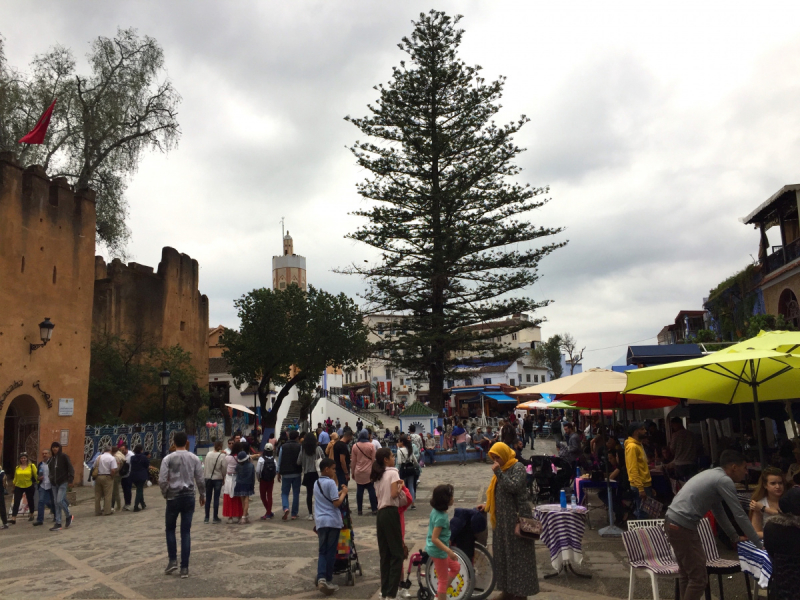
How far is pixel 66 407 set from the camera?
17.4 metres

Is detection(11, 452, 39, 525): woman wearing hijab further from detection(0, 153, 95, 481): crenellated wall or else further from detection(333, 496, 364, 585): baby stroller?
detection(333, 496, 364, 585): baby stroller

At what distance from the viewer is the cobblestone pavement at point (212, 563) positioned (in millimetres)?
6398

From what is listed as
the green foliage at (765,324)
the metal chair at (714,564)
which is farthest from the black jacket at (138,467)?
the green foliage at (765,324)

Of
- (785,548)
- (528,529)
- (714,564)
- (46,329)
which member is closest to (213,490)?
(46,329)

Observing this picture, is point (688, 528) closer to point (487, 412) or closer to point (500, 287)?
point (500, 287)

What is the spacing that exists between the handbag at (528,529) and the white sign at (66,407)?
1532cm

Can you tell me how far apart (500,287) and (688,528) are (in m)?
23.7

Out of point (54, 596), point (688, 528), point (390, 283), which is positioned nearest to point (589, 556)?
point (688, 528)

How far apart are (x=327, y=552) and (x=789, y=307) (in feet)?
56.8

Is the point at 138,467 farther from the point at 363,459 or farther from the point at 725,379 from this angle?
the point at 725,379

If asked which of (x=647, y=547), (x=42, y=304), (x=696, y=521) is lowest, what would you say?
(x=647, y=547)

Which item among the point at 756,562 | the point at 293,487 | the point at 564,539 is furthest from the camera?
the point at 293,487

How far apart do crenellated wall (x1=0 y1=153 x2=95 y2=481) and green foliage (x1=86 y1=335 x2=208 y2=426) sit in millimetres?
4264

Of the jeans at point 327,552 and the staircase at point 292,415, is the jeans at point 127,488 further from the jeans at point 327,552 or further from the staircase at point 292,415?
the staircase at point 292,415
